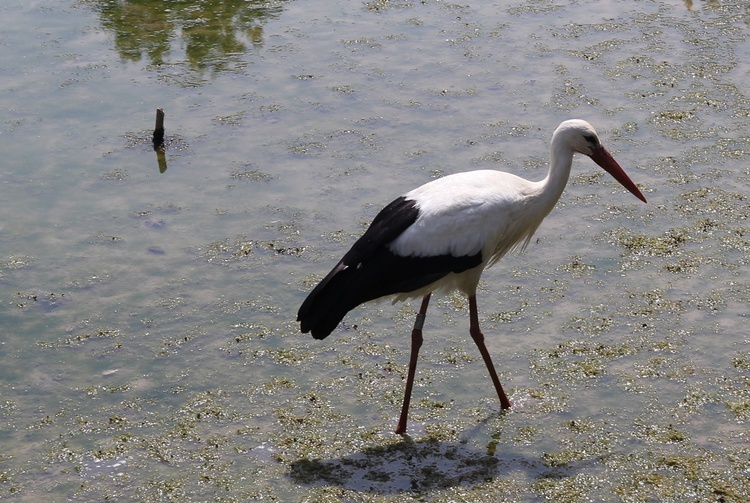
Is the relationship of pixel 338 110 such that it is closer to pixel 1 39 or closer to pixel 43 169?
pixel 43 169

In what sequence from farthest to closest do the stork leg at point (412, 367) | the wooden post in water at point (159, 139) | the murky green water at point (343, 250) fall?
1. the wooden post in water at point (159, 139)
2. the stork leg at point (412, 367)
3. the murky green water at point (343, 250)

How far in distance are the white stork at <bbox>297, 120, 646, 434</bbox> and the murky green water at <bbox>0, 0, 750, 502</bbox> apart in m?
0.52

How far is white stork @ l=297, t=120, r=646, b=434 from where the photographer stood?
580 centimetres

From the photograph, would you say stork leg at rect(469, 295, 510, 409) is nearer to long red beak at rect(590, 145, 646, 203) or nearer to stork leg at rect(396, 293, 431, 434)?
stork leg at rect(396, 293, 431, 434)

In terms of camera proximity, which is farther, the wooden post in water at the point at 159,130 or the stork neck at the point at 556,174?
the wooden post in water at the point at 159,130

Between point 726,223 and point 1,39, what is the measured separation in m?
8.13

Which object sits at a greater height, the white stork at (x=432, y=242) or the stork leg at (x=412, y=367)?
the white stork at (x=432, y=242)

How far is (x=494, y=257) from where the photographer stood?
6.17m

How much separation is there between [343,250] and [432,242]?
1.99m

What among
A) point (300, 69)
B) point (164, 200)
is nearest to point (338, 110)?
point (300, 69)

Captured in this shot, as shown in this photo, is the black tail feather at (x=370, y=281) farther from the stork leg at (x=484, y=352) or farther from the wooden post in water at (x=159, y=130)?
the wooden post in water at (x=159, y=130)

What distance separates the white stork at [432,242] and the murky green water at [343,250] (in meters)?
0.52

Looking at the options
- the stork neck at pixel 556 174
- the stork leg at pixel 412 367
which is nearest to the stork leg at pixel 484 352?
the stork leg at pixel 412 367

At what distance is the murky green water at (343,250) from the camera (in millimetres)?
5625
